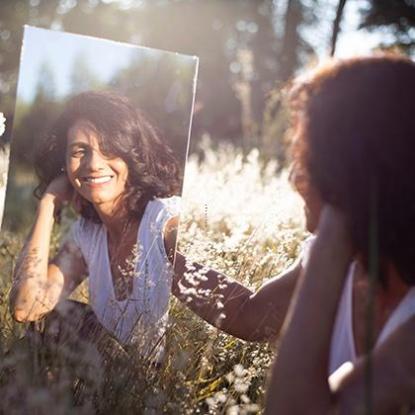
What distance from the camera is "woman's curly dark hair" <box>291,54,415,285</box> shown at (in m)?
1.63

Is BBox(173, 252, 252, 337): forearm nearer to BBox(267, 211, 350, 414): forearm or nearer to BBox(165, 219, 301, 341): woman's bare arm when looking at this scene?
BBox(165, 219, 301, 341): woman's bare arm

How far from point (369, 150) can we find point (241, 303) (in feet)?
3.08

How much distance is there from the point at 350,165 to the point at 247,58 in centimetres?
666

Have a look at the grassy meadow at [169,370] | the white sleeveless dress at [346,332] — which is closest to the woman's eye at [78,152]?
the grassy meadow at [169,370]

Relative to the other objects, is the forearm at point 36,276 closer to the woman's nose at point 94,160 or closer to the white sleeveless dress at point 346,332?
the woman's nose at point 94,160

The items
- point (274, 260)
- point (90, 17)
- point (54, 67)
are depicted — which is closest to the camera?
point (54, 67)

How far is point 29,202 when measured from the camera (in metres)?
2.36

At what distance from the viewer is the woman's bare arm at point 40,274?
7.59 feet

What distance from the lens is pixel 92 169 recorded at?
2352mm

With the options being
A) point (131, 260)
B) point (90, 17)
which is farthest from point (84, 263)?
point (90, 17)

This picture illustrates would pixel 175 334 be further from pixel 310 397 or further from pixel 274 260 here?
pixel 310 397

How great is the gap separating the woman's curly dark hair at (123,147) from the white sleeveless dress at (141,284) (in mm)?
53

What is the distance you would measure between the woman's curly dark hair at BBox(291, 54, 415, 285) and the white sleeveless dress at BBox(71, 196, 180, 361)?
2.68ft

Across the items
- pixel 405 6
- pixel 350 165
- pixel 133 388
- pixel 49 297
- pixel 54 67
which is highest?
pixel 405 6
